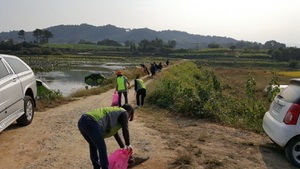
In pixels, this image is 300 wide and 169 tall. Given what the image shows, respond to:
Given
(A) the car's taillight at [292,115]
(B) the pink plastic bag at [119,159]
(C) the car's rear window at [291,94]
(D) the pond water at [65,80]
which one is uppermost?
(C) the car's rear window at [291,94]

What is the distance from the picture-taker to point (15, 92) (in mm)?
8281

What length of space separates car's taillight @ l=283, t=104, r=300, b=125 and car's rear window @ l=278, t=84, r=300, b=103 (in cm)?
15

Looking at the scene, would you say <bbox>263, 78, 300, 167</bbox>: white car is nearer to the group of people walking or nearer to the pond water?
the group of people walking

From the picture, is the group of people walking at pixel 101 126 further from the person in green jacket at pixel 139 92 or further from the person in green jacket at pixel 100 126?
the person in green jacket at pixel 139 92

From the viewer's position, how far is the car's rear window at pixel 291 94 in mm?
6582

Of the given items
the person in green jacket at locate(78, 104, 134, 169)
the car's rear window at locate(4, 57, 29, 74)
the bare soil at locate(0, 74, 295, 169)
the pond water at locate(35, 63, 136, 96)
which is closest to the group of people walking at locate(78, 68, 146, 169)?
the person in green jacket at locate(78, 104, 134, 169)

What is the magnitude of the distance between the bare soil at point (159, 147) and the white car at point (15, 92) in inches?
20.9

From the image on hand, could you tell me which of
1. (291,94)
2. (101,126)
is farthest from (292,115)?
(101,126)

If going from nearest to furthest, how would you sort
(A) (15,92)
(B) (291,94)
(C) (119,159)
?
(C) (119,159) → (B) (291,94) → (A) (15,92)

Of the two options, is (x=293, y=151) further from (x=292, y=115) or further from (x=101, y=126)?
(x=101, y=126)

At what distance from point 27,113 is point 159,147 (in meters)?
4.23

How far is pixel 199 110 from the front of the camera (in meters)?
11.1

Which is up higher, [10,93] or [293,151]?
[10,93]

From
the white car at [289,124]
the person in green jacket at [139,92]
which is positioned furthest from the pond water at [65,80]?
the white car at [289,124]
